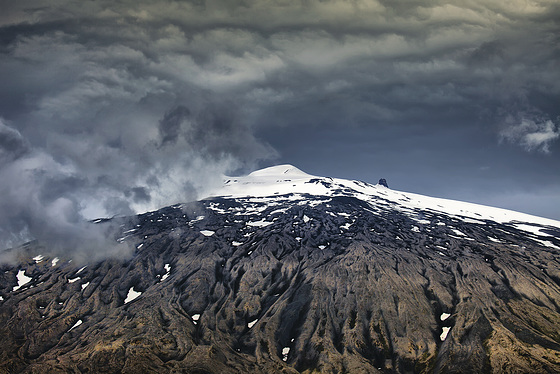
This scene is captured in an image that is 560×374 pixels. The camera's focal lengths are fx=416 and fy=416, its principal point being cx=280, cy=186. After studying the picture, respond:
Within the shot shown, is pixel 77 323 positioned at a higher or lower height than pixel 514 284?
lower

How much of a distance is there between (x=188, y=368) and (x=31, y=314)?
277ft

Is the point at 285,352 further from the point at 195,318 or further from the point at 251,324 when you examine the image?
the point at 195,318

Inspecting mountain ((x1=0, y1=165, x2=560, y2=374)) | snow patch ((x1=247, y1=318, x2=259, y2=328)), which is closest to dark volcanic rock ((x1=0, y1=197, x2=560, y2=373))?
snow patch ((x1=247, y1=318, x2=259, y2=328))

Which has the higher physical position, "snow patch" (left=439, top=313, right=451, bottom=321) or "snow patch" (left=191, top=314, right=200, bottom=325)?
"snow patch" (left=439, top=313, right=451, bottom=321)

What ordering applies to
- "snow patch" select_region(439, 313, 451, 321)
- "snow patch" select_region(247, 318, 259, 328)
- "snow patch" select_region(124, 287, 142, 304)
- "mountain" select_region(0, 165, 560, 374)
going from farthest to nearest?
"snow patch" select_region(124, 287, 142, 304)
"snow patch" select_region(247, 318, 259, 328)
"snow patch" select_region(439, 313, 451, 321)
"mountain" select_region(0, 165, 560, 374)

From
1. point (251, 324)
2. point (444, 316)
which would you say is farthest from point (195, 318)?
point (444, 316)

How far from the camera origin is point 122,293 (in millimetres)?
187000

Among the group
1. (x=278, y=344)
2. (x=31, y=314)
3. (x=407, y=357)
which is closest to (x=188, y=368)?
(x=278, y=344)

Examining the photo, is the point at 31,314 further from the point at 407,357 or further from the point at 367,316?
the point at 407,357

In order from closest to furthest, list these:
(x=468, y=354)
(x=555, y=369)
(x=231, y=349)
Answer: (x=555, y=369)
(x=468, y=354)
(x=231, y=349)

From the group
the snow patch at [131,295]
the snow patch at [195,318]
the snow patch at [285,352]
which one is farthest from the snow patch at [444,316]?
the snow patch at [131,295]

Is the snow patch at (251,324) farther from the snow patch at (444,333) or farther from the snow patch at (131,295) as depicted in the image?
the snow patch at (444,333)

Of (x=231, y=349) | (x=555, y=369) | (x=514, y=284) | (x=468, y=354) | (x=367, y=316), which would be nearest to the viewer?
(x=555, y=369)

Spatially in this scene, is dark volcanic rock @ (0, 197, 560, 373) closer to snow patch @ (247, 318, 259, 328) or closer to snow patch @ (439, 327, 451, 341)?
snow patch @ (247, 318, 259, 328)
